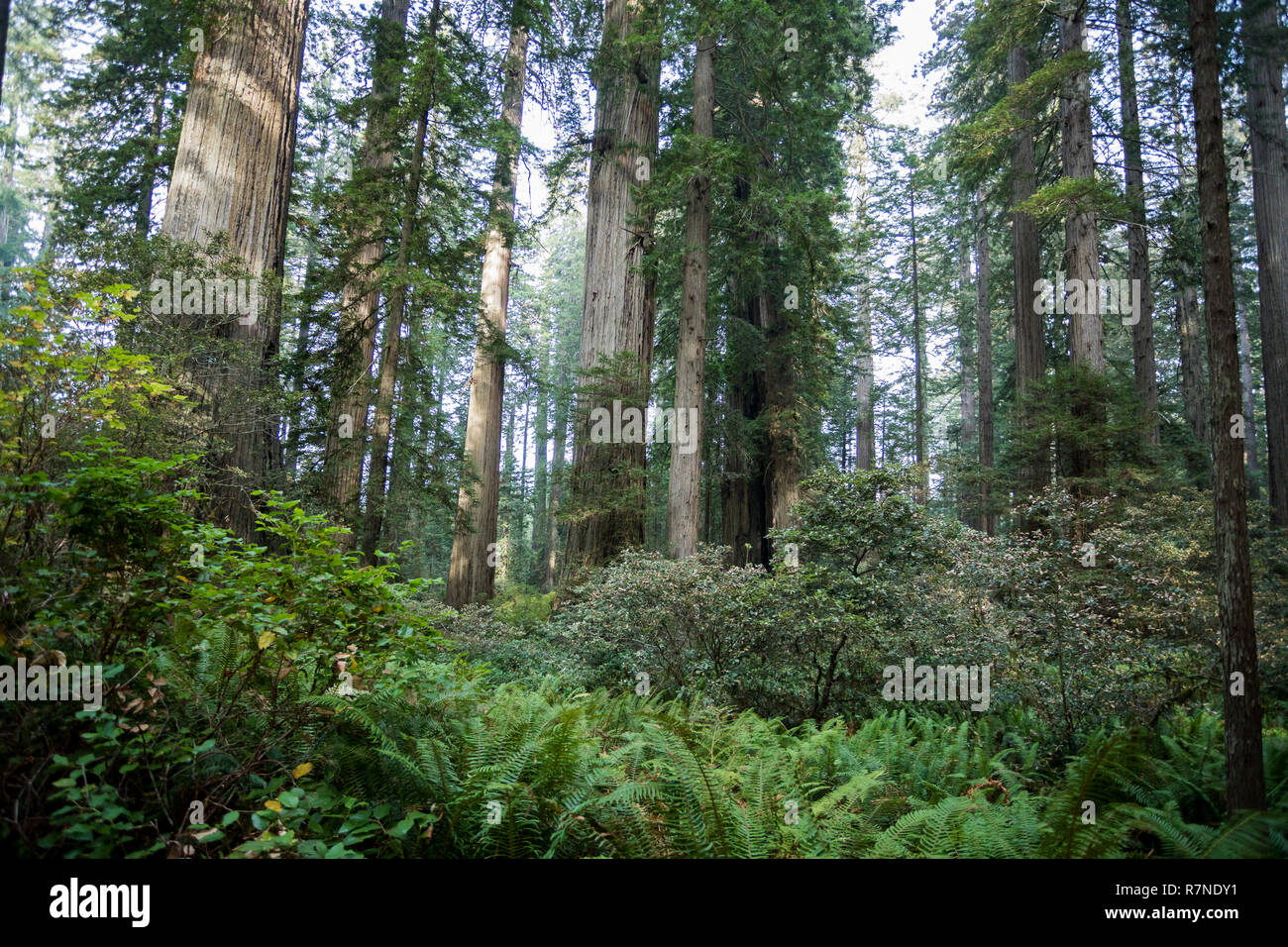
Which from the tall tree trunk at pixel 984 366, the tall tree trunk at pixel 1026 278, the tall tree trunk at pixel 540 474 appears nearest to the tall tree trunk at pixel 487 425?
the tall tree trunk at pixel 1026 278

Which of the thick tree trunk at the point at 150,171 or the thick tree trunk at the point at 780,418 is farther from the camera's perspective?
the thick tree trunk at the point at 780,418

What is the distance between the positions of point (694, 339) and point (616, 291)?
243 cm

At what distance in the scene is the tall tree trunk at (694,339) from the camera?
9.38 metres

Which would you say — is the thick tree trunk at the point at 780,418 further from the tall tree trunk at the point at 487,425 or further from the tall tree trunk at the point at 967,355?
the tall tree trunk at the point at 967,355

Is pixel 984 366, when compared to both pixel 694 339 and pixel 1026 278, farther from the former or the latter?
pixel 694 339

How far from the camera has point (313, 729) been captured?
3348 millimetres

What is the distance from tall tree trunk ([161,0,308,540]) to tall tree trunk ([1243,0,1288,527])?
14.7 m

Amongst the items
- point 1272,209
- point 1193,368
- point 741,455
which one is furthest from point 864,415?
point 1272,209

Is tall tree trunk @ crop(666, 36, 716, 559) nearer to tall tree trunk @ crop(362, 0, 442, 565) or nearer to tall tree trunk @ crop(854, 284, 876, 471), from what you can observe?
tall tree trunk @ crop(362, 0, 442, 565)

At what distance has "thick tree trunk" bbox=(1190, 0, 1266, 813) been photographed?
3537mm

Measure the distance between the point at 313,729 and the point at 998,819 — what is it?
3.63 metres

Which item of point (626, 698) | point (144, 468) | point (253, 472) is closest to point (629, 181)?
point (253, 472)

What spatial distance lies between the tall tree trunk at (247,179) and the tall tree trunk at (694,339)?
5188 mm

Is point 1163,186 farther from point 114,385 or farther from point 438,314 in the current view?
point 114,385
